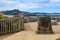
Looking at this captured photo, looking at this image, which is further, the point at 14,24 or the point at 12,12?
the point at 12,12

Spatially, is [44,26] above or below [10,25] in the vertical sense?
above

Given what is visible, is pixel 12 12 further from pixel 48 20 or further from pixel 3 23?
pixel 48 20

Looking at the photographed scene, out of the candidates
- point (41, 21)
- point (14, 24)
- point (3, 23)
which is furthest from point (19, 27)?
point (41, 21)

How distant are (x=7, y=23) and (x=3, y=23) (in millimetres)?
320

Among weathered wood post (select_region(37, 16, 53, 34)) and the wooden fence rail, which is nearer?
weathered wood post (select_region(37, 16, 53, 34))

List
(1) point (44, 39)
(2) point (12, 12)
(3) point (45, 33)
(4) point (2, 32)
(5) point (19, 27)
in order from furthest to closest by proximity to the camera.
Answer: (2) point (12, 12)
(5) point (19, 27)
(4) point (2, 32)
(3) point (45, 33)
(1) point (44, 39)

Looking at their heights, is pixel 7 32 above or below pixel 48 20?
below

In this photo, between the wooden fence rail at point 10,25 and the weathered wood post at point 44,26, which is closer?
the weathered wood post at point 44,26

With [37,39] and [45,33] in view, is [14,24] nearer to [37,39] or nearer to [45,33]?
[45,33]

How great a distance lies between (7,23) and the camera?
42.1 feet

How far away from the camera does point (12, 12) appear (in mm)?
23016

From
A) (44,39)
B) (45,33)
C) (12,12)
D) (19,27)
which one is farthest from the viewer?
(12,12)

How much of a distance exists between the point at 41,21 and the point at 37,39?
8.82 ft

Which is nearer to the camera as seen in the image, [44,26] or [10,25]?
[44,26]
